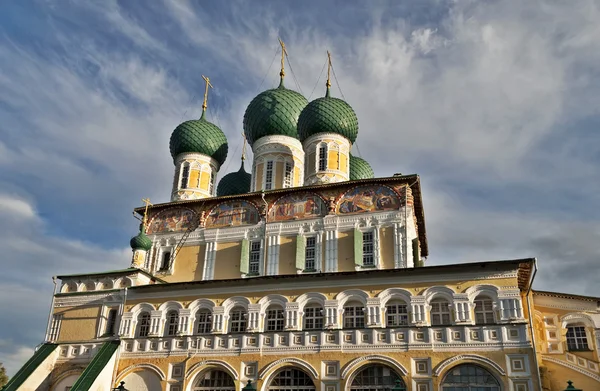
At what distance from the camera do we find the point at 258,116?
30391 millimetres

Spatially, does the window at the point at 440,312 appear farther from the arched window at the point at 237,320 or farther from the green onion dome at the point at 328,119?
the green onion dome at the point at 328,119

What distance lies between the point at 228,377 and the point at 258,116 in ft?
48.3

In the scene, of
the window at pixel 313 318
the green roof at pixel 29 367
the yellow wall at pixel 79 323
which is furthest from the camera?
the yellow wall at pixel 79 323

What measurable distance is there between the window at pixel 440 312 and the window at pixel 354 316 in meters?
2.35

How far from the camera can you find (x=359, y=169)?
33.0 meters

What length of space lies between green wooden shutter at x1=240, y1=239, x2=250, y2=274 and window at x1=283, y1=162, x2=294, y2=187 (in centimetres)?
456

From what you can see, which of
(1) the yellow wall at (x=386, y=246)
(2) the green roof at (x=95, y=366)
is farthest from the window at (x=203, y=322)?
(1) the yellow wall at (x=386, y=246)

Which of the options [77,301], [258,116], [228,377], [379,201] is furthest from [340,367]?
→ [258,116]

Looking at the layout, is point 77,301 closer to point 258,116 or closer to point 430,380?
point 258,116

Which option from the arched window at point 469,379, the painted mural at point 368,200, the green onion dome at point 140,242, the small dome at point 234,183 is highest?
the small dome at point 234,183

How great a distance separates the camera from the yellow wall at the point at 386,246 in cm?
2336

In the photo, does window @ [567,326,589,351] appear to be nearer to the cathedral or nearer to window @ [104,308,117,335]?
the cathedral

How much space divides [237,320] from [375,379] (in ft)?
18.4

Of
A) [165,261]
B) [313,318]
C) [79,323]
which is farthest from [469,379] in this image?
[79,323]
